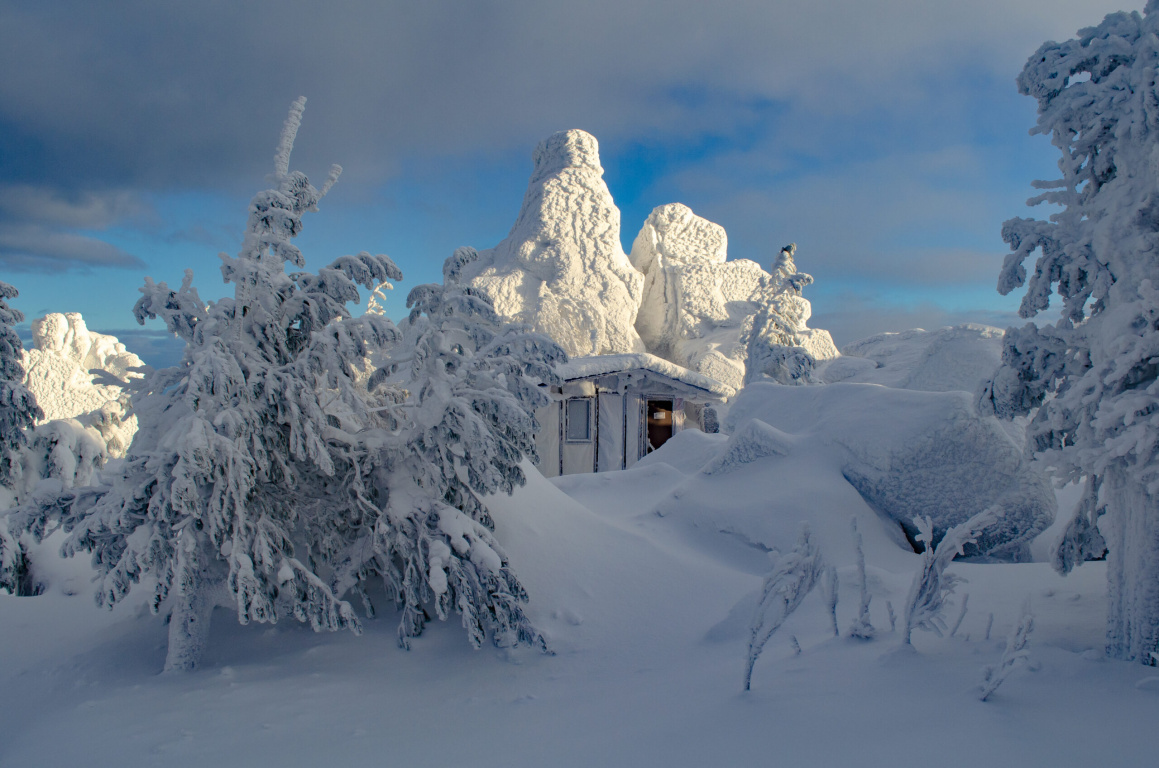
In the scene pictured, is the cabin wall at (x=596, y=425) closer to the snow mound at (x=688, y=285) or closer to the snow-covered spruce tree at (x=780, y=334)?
the snow-covered spruce tree at (x=780, y=334)

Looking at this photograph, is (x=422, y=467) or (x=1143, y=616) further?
(x=422, y=467)

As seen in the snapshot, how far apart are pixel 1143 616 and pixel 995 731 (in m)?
1.86

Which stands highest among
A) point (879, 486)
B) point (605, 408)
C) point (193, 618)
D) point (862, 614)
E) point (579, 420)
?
point (605, 408)

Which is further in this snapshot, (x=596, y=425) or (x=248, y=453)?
(x=596, y=425)

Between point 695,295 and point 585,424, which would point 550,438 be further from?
point 695,295

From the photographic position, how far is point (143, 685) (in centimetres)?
481

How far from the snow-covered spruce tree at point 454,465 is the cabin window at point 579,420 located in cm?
1115

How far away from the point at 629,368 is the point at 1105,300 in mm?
13200

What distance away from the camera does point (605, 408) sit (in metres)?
17.5

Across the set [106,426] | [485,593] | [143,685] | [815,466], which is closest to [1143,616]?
[485,593]

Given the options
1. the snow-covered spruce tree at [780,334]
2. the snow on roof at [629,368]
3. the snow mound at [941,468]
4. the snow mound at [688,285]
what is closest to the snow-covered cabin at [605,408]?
the snow on roof at [629,368]

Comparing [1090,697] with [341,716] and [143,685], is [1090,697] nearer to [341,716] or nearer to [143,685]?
[341,716]

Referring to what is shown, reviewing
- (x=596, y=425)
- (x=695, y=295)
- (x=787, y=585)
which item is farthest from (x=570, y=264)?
(x=787, y=585)

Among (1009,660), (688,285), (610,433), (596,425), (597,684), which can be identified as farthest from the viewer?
(688,285)
